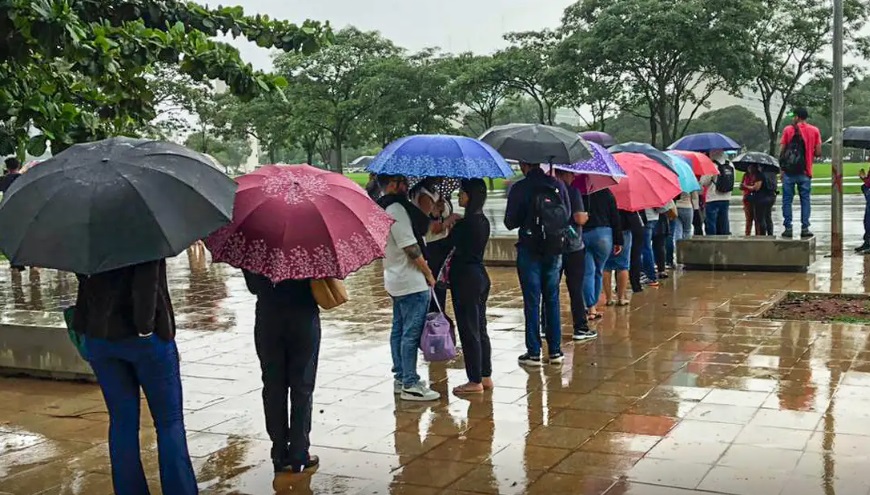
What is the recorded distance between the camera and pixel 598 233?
926 centimetres

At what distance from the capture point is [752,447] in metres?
5.48

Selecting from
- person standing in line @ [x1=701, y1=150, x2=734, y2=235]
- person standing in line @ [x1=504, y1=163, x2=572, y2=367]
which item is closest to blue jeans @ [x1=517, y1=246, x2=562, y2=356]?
person standing in line @ [x1=504, y1=163, x2=572, y2=367]

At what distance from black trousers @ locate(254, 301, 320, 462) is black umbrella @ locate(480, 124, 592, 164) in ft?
9.08

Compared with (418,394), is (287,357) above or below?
above

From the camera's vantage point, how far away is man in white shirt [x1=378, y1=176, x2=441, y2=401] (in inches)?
249

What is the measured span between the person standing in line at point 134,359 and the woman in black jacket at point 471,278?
8.53 feet

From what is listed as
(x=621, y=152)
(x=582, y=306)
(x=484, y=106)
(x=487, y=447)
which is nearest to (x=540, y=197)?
(x=582, y=306)

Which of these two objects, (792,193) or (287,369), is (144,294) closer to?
(287,369)

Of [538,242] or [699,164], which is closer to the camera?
[538,242]

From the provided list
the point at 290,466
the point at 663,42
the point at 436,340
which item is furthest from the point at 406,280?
the point at 663,42

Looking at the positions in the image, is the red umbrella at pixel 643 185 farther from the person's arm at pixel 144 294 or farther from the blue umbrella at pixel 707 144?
the person's arm at pixel 144 294

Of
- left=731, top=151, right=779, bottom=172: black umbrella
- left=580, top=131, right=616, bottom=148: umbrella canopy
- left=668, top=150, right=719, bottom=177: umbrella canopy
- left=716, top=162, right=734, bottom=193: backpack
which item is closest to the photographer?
left=580, top=131, right=616, bottom=148: umbrella canopy

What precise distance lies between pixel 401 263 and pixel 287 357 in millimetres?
1482

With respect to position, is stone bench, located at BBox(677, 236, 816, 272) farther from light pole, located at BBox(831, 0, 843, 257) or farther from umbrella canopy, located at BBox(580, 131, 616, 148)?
umbrella canopy, located at BBox(580, 131, 616, 148)
